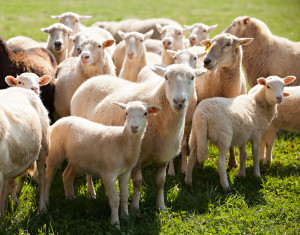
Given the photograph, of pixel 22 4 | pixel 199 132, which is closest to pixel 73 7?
pixel 22 4

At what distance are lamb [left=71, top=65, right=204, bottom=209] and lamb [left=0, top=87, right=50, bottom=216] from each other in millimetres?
950

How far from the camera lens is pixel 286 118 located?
→ 6.76 m

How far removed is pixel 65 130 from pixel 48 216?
950 mm

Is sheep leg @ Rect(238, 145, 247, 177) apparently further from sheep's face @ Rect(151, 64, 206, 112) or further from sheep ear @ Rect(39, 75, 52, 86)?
sheep ear @ Rect(39, 75, 52, 86)

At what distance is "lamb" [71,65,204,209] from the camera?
15.6ft

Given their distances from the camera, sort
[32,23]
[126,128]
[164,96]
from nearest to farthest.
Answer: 1. [126,128]
2. [164,96]
3. [32,23]

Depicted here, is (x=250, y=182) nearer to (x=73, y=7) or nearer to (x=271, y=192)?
(x=271, y=192)

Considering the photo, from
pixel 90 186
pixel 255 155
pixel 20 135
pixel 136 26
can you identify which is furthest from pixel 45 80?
pixel 136 26

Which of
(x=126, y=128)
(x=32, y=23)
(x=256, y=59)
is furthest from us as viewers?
(x=32, y=23)

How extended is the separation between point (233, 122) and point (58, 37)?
13.1 feet

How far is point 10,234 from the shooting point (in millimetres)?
4352

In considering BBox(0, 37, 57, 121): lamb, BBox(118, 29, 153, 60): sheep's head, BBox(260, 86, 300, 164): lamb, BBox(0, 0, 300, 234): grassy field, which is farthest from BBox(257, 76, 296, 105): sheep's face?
BBox(0, 37, 57, 121): lamb

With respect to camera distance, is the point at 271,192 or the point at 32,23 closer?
the point at 271,192

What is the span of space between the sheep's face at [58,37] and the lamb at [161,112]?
259 centimetres
